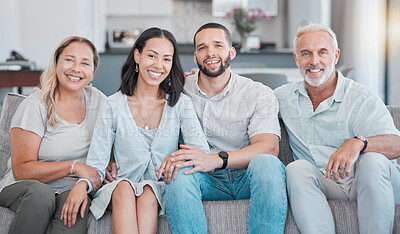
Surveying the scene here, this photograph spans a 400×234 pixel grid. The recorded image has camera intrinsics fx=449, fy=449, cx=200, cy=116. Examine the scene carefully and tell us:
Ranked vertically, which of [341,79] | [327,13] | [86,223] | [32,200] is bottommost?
[86,223]

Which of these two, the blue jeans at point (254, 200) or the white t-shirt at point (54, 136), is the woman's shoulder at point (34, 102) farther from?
the blue jeans at point (254, 200)

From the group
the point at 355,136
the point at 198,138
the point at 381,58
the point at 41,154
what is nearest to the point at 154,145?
the point at 198,138

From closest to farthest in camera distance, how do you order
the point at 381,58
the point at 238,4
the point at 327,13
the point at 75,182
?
1. the point at 75,182
2. the point at 381,58
3. the point at 327,13
4. the point at 238,4

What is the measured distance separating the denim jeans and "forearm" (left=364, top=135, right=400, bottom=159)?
0.09 meters

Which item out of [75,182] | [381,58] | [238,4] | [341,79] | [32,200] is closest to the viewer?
[32,200]

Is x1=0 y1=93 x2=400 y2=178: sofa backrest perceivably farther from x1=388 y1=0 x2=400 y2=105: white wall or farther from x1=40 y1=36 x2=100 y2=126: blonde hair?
x1=388 y1=0 x2=400 y2=105: white wall

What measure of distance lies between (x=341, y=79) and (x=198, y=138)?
28.8 inches

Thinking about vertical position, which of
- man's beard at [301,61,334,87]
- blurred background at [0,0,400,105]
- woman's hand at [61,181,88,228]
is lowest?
woman's hand at [61,181,88,228]

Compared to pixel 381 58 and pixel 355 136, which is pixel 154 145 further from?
pixel 381 58

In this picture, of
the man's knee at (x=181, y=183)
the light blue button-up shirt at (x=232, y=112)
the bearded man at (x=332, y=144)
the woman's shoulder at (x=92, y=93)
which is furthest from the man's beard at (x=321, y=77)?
the woman's shoulder at (x=92, y=93)

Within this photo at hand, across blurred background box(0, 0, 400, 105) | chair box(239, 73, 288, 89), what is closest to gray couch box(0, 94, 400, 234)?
chair box(239, 73, 288, 89)

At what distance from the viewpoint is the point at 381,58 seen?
17.5 ft

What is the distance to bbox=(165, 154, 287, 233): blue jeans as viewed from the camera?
1647 millimetres

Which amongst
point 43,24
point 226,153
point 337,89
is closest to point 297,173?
point 226,153
